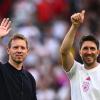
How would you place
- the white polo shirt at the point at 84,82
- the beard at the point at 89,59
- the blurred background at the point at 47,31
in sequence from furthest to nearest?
the blurred background at the point at 47,31 → the beard at the point at 89,59 → the white polo shirt at the point at 84,82

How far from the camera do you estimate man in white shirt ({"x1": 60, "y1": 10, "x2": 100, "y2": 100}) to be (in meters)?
8.82

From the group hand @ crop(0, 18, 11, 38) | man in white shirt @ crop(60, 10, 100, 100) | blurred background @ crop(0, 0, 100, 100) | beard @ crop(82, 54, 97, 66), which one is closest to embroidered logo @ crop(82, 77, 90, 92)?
man in white shirt @ crop(60, 10, 100, 100)

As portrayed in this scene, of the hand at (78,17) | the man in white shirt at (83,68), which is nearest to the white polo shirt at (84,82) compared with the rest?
the man in white shirt at (83,68)

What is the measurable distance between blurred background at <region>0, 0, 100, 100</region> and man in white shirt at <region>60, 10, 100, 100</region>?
208 inches

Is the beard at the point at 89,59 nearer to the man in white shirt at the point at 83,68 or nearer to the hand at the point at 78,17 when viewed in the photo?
the man in white shirt at the point at 83,68

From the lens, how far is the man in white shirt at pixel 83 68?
882 cm

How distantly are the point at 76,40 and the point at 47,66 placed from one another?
175cm

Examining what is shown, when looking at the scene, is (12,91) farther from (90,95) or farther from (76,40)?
(76,40)

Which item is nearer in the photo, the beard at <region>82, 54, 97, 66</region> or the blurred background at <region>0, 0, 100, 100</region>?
the beard at <region>82, 54, 97, 66</region>

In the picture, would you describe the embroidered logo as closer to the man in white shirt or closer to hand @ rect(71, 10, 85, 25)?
the man in white shirt

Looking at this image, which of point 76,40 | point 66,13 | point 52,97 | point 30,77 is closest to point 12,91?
point 30,77

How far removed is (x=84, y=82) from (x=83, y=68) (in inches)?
9.9

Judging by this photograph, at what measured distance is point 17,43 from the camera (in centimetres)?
920

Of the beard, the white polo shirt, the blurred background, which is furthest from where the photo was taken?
the blurred background
